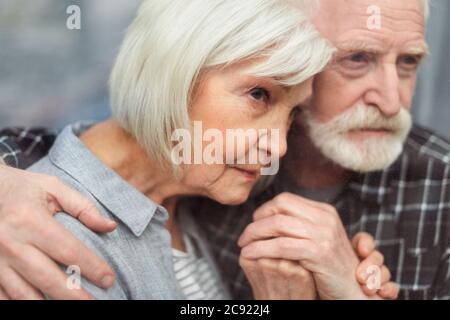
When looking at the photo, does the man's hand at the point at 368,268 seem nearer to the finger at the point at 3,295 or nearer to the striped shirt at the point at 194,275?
the striped shirt at the point at 194,275

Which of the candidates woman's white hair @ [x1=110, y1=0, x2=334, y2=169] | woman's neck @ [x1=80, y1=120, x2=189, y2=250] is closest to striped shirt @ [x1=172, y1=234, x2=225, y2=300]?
woman's neck @ [x1=80, y1=120, x2=189, y2=250]

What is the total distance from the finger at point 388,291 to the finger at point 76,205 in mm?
505

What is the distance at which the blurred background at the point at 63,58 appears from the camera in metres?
1.10

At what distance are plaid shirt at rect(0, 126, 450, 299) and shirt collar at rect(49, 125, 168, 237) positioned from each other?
15 cm

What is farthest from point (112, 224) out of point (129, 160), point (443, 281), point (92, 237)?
point (443, 281)

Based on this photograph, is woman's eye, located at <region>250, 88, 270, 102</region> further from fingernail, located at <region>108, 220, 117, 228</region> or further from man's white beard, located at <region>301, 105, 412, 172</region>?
fingernail, located at <region>108, 220, 117, 228</region>

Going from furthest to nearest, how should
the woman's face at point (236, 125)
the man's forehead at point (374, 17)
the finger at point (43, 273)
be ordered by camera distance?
the man's forehead at point (374, 17)
the woman's face at point (236, 125)
the finger at point (43, 273)

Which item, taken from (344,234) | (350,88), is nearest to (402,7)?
(350,88)

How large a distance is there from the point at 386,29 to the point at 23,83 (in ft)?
2.22

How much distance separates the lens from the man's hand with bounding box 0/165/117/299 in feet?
2.80

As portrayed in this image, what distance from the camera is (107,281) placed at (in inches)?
35.4

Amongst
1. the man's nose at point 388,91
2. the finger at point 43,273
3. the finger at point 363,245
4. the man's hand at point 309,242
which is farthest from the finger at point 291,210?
the finger at point 43,273

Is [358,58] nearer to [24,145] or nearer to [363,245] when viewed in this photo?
[363,245]
